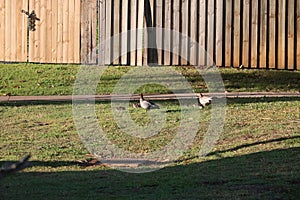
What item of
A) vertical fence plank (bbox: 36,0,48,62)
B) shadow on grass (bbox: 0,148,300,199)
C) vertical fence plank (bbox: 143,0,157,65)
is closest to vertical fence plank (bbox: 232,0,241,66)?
vertical fence plank (bbox: 143,0,157,65)

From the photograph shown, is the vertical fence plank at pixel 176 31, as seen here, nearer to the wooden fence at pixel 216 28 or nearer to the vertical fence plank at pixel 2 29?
the wooden fence at pixel 216 28

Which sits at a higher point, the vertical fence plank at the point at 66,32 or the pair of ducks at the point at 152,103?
the vertical fence plank at the point at 66,32

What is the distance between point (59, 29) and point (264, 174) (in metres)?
9.25

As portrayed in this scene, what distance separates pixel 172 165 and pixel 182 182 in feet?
4.48

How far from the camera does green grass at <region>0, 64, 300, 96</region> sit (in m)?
16.7

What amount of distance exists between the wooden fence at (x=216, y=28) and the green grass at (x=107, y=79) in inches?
12.1

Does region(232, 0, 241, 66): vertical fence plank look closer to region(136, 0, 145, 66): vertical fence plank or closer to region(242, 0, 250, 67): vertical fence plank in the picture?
region(242, 0, 250, 67): vertical fence plank

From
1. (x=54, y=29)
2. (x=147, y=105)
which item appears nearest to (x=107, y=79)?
(x=54, y=29)

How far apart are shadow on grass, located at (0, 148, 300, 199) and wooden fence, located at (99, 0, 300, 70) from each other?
7036 millimetres

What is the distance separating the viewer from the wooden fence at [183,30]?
18.1 m

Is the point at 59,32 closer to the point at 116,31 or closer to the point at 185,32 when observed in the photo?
the point at 116,31

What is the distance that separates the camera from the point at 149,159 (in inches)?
449

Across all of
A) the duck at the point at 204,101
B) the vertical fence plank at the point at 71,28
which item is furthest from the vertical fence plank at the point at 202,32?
the duck at the point at 204,101

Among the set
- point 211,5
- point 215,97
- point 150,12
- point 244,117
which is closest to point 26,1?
point 150,12
